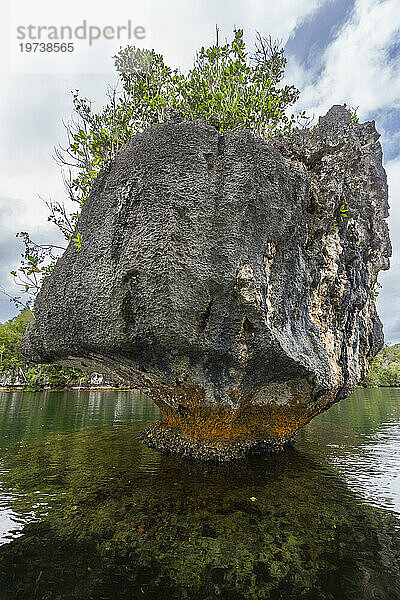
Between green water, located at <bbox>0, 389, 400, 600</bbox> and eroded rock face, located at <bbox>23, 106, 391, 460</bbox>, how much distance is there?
5.57ft

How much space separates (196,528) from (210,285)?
13.6 ft

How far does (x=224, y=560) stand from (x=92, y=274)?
5.77 m

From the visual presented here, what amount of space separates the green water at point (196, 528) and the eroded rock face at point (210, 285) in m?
1.70

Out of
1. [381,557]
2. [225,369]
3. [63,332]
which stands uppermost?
[63,332]

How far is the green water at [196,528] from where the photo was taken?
3.69 meters

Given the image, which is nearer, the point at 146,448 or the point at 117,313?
the point at 117,313

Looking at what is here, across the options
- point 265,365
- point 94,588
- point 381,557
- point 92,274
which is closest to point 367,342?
point 265,365

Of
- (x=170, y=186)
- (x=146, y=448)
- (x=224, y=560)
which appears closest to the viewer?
(x=224, y=560)

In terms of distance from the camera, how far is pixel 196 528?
4.99 meters

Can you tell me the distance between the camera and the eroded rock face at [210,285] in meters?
6.98

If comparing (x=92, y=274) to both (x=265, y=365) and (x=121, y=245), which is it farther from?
(x=265, y=365)

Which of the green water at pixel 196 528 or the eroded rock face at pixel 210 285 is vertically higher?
the eroded rock face at pixel 210 285

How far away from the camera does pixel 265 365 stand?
25.0ft

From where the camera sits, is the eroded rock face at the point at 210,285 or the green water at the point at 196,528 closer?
the green water at the point at 196,528
